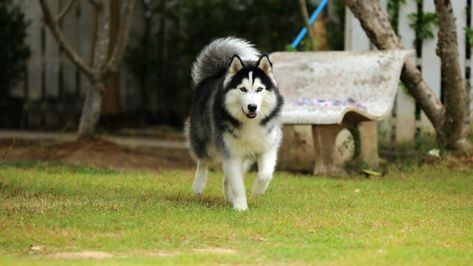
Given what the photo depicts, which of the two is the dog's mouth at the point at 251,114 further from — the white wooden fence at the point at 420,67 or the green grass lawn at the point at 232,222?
the white wooden fence at the point at 420,67

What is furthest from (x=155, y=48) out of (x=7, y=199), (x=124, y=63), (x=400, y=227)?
(x=400, y=227)

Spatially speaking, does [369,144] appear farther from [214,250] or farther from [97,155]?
[214,250]

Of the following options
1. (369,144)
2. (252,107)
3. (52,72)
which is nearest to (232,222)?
(252,107)

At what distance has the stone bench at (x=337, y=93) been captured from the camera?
34.0ft

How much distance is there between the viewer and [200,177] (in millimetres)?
8516

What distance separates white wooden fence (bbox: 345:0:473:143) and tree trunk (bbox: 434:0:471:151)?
4.01ft

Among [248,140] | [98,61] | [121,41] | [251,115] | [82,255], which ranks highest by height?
[121,41]

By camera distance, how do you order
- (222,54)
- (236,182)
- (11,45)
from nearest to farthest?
(236,182)
(222,54)
(11,45)

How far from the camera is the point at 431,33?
12164mm

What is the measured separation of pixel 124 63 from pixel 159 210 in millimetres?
9196

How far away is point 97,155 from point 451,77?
4388 mm

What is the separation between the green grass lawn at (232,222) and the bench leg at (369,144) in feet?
3.83

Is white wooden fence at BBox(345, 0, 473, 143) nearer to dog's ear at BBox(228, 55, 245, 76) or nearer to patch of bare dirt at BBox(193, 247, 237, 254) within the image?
dog's ear at BBox(228, 55, 245, 76)

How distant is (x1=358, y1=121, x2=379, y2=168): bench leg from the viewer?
36.3 ft
